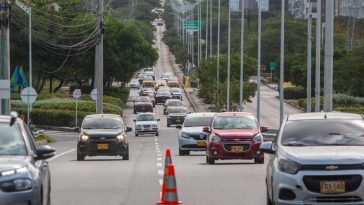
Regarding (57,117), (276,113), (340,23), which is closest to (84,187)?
(57,117)

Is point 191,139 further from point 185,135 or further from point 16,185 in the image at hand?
point 16,185

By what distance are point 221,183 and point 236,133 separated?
7.64 m

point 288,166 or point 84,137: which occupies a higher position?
point 288,166

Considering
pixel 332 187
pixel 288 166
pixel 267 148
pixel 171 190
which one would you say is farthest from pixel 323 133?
pixel 171 190

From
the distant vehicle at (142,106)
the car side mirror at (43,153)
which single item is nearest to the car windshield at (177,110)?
the distant vehicle at (142,106)

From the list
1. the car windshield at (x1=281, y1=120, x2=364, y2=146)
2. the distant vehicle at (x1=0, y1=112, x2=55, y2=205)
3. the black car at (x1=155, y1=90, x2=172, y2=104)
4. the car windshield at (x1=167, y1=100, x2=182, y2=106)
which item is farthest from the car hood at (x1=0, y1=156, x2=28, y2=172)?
the black car at (x1=155, y1=90, x2=172, y2=104)

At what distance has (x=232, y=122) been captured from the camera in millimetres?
31391

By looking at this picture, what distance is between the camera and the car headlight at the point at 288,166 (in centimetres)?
1534

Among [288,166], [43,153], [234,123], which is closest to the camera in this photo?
[43,153]

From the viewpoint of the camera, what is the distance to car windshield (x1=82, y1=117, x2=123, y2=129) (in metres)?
34.7

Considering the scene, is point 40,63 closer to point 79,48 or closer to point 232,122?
point 79,48

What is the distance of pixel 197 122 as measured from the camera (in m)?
38.2

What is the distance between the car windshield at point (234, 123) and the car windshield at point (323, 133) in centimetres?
1382

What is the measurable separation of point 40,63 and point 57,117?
23127 mm
